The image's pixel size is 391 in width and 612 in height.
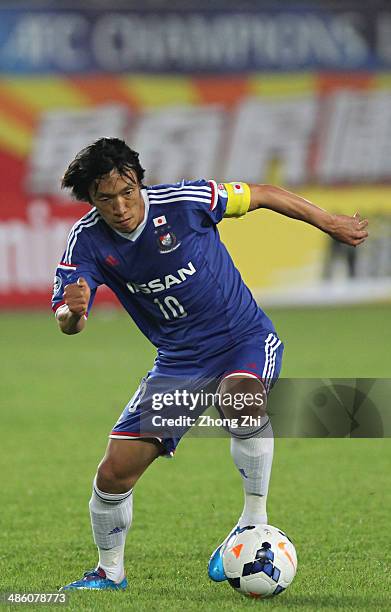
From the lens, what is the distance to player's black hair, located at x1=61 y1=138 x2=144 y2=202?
4922 mm

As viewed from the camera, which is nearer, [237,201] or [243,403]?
[243,403]

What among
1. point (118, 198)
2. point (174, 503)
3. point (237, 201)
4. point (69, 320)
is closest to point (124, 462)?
point (69, 320)

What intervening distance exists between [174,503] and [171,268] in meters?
2.39

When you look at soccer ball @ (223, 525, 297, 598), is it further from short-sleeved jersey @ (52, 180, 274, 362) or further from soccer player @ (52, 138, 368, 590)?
short-sleeved jersey @ (52, 180, 274, 362)

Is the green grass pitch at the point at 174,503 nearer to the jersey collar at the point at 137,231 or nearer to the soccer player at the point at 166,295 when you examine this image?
the soccer player at the point at 166,295

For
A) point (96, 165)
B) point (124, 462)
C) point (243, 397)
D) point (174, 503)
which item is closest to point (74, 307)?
point (96, 165)

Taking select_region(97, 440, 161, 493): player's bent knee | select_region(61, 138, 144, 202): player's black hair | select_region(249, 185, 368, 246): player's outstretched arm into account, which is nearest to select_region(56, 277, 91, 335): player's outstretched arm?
select_region(61, 138, 144, 202): player's black hair

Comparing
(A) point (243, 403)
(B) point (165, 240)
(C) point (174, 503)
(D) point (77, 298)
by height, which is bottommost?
(C) point (174, 503)

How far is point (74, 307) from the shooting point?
4.80 meters

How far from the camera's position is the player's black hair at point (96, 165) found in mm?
4922

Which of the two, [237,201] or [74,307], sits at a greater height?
[237,201]

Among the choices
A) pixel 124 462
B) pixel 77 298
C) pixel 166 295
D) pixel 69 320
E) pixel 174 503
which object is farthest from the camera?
pixel 174 503

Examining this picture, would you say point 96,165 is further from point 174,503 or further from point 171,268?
point 174,503

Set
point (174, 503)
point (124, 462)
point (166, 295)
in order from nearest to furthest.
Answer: point (124, 462) → point (166, 295) → point (174, 503)
